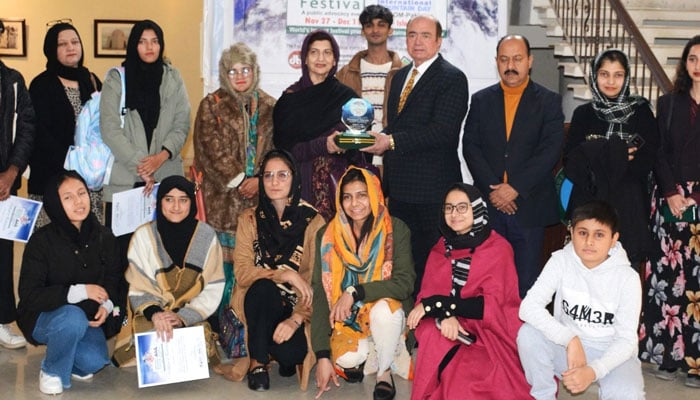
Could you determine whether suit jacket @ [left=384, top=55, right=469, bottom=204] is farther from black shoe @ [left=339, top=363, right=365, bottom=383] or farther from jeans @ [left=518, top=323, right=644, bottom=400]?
jeans @ [left=518, top=323, right=644, bottom=400]

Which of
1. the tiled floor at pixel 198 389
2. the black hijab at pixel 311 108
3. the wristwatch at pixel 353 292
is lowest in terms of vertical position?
the tiled floor at pixel 198 389

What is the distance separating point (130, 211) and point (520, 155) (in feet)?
6.43

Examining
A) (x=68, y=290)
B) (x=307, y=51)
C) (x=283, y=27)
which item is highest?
(x=283, y=27)

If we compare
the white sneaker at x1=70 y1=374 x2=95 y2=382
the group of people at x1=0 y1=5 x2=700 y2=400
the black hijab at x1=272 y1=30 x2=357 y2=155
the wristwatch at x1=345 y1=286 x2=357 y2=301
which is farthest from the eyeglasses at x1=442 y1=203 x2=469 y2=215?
the white sneaker at x1=70 y1=374 x2=95 y2=382

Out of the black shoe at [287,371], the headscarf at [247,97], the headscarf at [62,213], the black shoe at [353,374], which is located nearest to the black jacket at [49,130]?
the headscarf at [62,213]

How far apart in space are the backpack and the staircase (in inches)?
178

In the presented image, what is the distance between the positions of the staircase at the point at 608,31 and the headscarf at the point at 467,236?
13.9ft

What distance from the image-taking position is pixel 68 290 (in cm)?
407

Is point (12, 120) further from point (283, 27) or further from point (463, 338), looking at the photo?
point (463, 338)

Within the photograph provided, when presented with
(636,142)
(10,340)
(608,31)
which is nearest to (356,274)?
(636,142)

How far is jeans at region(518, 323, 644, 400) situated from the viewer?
11.5 ft

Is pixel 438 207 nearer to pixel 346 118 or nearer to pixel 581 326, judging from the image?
pixel 346 118

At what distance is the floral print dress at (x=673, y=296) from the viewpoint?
411 centimetres

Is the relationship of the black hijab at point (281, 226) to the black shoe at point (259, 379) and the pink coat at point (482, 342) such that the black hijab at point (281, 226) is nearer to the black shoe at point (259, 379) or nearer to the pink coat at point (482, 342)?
the black shoe at point (259, 379)
